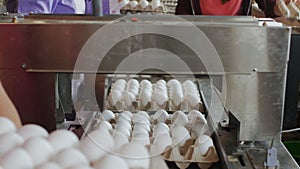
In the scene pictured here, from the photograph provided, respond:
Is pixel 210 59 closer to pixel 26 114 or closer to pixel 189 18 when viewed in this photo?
pixel 189 18

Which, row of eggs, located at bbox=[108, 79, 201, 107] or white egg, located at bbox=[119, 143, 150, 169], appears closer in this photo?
white egg, located at bbox=[119, 143, 150, 169]

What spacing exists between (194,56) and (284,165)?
1.06ft

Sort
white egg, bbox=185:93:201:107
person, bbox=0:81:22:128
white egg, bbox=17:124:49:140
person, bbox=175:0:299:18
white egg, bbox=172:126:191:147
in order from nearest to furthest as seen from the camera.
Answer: white egg, bbox=17:124:49:140 → person, bbox=0:81:22:128 → white egg, bbox=172:126:191:147 → white egg, bbox=185:93:201:107 → person, bbox=175:0:299:18

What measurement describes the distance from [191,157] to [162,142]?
0.25 ft

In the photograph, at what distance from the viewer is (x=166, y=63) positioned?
103 cm

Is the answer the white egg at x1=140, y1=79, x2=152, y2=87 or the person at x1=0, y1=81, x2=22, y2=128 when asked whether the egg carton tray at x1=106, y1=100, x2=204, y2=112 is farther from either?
the person at x1=0, y1=81, x2=22, y2=128

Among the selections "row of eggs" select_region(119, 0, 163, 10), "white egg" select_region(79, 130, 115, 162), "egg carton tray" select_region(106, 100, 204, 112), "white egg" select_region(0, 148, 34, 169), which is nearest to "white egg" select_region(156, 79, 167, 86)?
"egg carton tray" select_region(106, 100, 204, 112)

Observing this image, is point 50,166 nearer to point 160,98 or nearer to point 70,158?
point 70,158

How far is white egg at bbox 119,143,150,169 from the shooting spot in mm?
706

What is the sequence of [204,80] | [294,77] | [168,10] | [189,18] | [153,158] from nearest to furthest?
[153,158] < [189,18] < [204,80] < [294,77] < [168,10]

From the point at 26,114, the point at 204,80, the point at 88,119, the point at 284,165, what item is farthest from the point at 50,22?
the point at 204,80

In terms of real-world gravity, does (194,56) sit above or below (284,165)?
above

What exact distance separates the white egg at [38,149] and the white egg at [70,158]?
0.7 inches

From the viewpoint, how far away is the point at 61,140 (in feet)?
2.39
